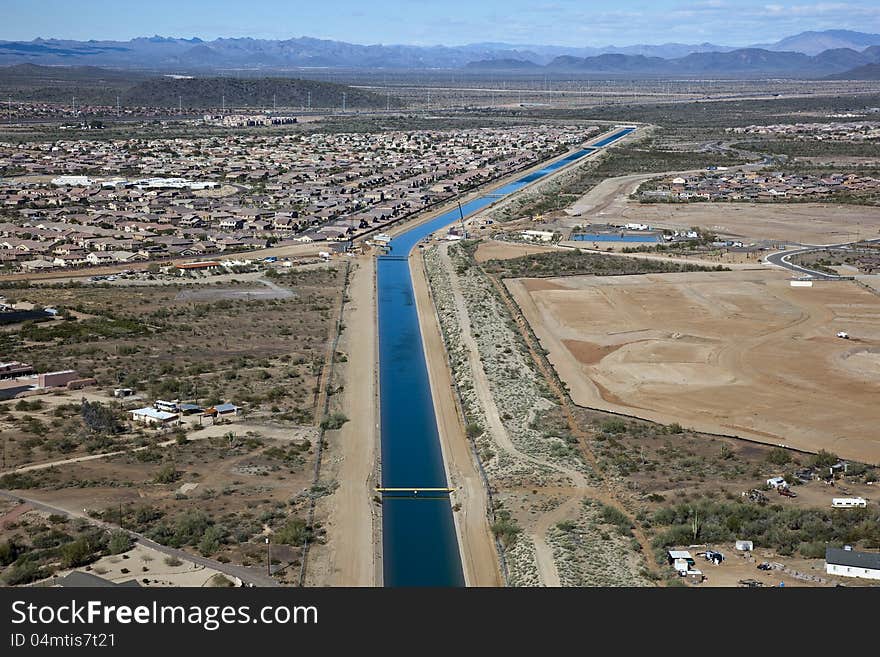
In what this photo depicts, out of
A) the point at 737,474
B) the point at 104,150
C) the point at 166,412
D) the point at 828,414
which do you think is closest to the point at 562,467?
the point at 737,474

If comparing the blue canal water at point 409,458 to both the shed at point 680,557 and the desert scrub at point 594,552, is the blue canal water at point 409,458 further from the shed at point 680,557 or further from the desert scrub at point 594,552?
the shed at point 680,557

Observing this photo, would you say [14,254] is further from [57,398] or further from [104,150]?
[104,150]

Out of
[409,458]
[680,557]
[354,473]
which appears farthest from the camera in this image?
[409,458]

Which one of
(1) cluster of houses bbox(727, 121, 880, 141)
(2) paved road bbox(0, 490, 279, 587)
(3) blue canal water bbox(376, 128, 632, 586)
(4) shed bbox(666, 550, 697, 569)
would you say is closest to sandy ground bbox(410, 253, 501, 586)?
(3) blue canal water bbox(376, 128, 632, 586)

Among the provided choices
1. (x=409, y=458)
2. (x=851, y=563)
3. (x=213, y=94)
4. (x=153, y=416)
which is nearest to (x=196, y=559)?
(x=409, y=458)

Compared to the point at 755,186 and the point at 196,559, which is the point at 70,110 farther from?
the point at 196,559

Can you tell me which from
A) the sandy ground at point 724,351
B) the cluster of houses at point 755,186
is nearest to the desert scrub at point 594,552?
the sandy ground at point 724,351

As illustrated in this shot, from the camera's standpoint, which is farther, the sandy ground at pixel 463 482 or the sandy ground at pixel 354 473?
the sandy ground at pixel 463 482
